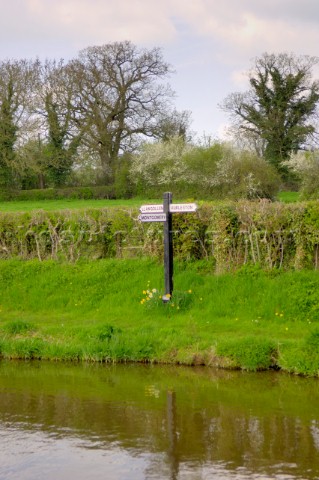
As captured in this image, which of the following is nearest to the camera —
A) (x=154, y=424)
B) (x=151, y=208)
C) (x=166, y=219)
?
(x=154, y=424)

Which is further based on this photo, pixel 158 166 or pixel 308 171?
pixel 158 166

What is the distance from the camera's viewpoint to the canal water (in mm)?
7703

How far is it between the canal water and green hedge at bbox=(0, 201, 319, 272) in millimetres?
4646

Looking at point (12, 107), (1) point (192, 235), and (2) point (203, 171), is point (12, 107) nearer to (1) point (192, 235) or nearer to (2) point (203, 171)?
(2) point (203, 171)

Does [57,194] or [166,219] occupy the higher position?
[57,194]

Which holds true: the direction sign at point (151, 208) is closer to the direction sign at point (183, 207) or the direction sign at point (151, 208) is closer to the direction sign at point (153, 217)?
the direction sign at point (153, 217)

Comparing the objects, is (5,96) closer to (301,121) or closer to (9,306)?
(301,121)

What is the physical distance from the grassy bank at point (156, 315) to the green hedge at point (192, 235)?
1.68 feet

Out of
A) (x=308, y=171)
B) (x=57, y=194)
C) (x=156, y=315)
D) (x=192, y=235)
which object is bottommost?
(x=156, y=315)

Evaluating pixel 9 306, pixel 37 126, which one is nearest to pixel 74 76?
pixel 37 126

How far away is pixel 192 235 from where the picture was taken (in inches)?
682

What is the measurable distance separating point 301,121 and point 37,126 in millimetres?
22363

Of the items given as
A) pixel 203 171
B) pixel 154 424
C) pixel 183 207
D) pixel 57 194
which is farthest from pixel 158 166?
pixel 154 424

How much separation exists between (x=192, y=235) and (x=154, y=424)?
838 centimetres
